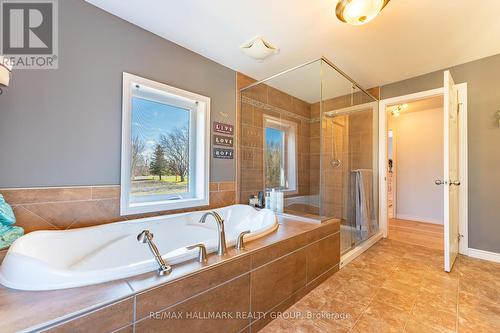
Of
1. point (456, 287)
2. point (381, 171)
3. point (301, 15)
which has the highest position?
point (301, 15)

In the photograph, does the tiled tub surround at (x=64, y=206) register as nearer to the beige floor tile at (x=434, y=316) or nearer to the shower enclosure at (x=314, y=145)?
the shower enclosure at (x=314, y=145)

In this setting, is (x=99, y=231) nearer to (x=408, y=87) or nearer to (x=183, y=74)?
(x=183, y=74)

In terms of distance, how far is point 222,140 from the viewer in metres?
2.53

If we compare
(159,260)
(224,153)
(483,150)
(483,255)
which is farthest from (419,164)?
(159,260)

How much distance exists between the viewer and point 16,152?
4.39 ft

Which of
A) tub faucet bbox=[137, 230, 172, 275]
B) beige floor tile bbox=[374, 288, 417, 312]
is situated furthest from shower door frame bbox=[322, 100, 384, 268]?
tub faucet bbox=[137, 230, 172, 275]

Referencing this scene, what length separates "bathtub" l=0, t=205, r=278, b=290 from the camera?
2.96 ft

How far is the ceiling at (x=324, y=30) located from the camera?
1.64 m

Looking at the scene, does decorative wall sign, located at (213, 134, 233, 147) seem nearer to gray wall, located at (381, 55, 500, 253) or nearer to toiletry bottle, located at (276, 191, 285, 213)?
toiletry bottle, located at (276, 191, 285, 213)

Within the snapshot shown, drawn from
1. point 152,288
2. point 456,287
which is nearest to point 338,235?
point 456,287

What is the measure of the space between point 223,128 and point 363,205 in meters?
2.17

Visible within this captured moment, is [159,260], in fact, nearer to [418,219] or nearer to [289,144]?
[289,144]

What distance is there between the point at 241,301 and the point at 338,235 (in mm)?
1311

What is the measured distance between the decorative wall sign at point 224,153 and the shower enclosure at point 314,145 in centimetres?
16
